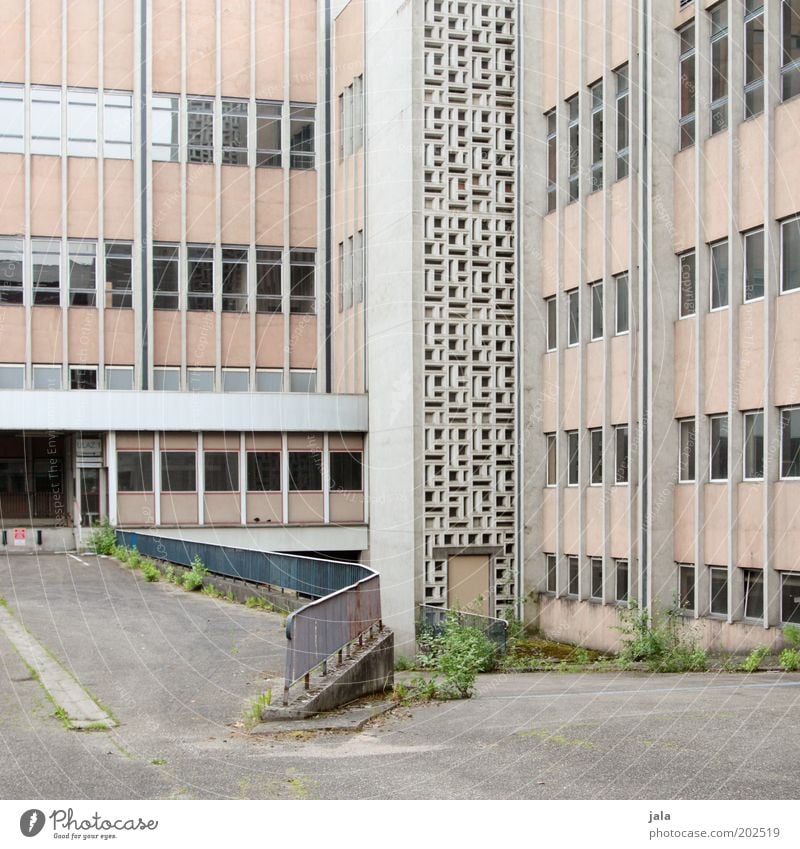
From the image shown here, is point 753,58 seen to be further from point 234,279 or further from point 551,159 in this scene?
point 234,279

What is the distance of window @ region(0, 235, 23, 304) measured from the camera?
3709 centimetres

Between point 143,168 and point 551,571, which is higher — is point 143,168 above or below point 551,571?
above

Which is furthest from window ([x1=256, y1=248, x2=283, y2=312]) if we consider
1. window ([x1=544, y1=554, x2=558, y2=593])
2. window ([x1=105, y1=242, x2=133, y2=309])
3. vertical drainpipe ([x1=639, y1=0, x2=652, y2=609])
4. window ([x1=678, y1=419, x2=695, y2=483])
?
window ([x1=678, y1=419, x2=695, y2=483])

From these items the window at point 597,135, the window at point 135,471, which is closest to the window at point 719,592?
the window at point 597,135

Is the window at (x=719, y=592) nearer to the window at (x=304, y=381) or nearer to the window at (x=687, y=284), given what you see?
the window at (x=687, y=284)

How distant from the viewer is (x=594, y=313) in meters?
25.8

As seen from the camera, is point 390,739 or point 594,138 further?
point 594,138

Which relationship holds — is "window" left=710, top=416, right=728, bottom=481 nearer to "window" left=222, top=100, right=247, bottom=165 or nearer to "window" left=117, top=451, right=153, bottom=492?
"window" left=117, top=451, right=153, bottom=492

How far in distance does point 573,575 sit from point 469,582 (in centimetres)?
246

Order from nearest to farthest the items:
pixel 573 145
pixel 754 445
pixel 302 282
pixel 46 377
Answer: pixel 754 445
pixel 573 145
pixel 46 377
pixel 302 282

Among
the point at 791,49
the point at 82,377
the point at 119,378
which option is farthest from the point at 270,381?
the point at 791,49

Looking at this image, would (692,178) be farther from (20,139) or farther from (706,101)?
(20,139)

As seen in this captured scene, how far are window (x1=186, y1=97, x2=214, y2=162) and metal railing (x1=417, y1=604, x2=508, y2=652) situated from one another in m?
19.2

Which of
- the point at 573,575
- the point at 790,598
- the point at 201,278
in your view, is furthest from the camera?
the point at 201,278
